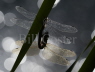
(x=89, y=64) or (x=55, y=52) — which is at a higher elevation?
(x=89, y=64)

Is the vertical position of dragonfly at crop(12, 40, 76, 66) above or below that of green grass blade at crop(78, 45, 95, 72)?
below

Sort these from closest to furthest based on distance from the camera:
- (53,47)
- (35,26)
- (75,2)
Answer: (35,26) < (53,47) < (75,2)

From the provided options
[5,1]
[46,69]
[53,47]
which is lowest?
[46,69]

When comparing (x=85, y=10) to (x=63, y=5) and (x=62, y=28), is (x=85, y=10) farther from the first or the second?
(x=62, y=28)

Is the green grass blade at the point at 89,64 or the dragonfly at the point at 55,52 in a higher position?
the green grass blade at the point at 89,64

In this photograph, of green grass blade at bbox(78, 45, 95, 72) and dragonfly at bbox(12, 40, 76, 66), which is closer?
green grass blade at bbox(78, 45, 95, 72)

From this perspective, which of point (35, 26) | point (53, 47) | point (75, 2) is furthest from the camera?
point (75, 2)

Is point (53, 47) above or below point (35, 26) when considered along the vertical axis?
below

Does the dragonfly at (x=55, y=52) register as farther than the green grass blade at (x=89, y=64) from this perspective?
Yes

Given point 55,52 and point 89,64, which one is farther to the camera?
point 55,52

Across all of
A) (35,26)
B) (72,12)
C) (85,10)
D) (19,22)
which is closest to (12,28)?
(72,12)

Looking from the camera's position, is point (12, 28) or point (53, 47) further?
point (12, 28)
